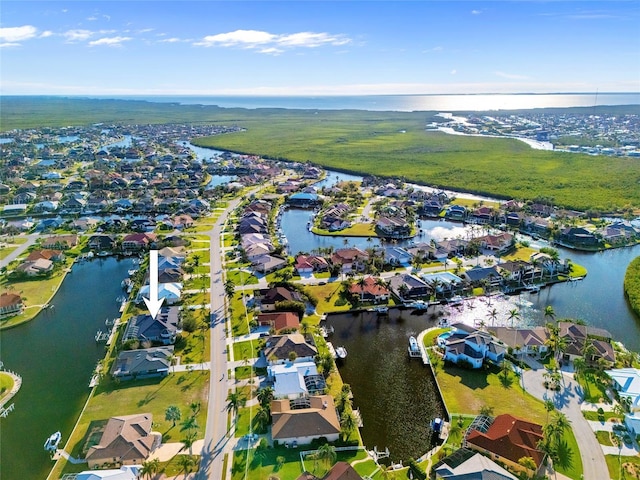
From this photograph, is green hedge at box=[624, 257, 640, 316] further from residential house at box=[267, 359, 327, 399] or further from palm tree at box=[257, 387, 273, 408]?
palm tree at box=[257, 387, 273, 408]

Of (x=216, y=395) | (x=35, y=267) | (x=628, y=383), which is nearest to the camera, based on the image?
(x=628, y=383)

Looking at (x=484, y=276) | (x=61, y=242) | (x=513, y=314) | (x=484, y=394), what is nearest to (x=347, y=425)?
(x=484, y=394)

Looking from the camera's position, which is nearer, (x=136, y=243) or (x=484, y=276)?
(x=484, y=276)

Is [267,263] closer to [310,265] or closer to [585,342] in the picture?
[310,265]

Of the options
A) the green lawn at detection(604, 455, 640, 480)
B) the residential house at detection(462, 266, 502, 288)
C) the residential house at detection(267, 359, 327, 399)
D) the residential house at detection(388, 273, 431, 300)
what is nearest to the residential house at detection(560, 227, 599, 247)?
the residential house at detection(462, 266, 502, 288)

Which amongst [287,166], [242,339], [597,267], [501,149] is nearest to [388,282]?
[242,339]

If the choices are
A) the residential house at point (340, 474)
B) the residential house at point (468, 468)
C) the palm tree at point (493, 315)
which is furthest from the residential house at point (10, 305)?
the palm tree at point (493, 315)

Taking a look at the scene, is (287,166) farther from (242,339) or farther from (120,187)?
(242,339)
